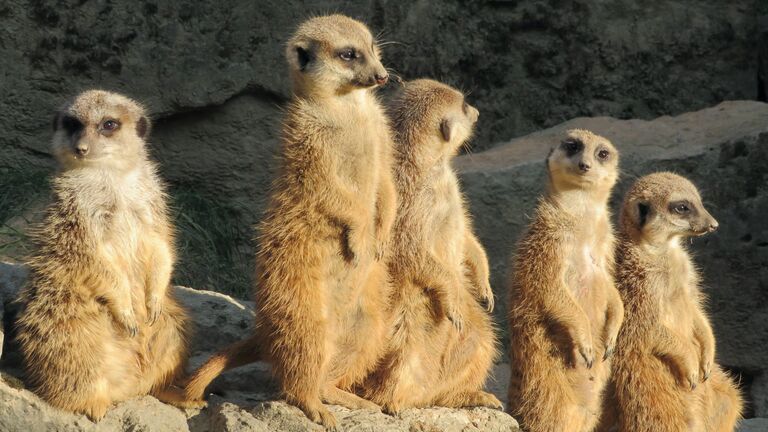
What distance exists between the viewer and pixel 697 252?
721cm

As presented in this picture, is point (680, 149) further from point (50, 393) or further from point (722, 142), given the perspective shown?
point (50, 393)

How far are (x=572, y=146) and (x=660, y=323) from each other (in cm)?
91

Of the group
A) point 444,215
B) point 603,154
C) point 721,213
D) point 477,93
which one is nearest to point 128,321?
point 444,215

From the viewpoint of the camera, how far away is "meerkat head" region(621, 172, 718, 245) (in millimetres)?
5793

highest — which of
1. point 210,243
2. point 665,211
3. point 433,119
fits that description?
point 433,119

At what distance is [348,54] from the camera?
4.97 metres

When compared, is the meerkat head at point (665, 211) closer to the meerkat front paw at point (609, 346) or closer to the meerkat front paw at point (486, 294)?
the meerkat front paw at point (609, 346)

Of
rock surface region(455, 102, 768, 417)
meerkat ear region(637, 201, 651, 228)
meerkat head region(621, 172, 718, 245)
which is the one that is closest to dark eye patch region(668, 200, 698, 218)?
meerkat head region(621, 172, 718, 245)

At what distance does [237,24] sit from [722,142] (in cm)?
305

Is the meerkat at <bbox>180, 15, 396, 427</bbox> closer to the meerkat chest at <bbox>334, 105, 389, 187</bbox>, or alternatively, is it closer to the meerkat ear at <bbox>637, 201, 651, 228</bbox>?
the meerkat chest at <bbox>334, 105, 389, 187</bbox>

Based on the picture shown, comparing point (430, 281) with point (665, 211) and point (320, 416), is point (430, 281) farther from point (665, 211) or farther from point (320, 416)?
point (665, 211)

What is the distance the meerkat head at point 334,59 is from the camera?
16.3ft

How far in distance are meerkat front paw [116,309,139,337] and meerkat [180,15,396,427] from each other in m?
0.29

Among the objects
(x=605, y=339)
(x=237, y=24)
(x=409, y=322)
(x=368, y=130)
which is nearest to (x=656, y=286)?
(x=605, y=339)
